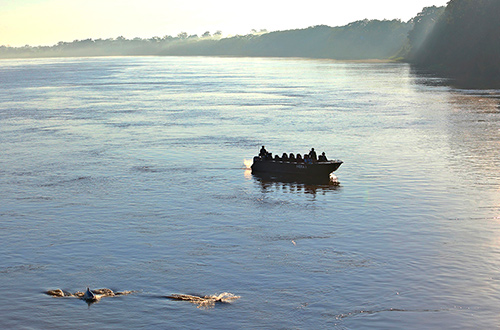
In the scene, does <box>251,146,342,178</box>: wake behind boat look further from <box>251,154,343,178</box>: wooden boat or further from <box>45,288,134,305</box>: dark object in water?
<box>45,288,134,305</box>: dark object in water

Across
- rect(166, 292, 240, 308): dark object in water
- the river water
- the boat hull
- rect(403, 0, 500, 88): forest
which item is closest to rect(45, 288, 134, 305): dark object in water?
the river water

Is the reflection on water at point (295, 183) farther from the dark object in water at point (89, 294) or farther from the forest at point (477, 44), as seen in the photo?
the forest at point (477, 44)

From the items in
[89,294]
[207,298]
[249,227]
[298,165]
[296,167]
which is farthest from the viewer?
[296,167]

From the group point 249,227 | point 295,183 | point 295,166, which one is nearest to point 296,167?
point 295,166

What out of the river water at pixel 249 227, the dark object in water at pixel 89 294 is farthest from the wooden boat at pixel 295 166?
the dark object in water at pixel 89 294

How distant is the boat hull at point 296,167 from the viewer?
5641 centimetres

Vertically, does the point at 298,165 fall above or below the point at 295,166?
above

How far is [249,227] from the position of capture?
43406mm

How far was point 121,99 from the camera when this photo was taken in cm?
14088

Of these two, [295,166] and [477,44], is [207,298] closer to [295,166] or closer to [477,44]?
[295,166]

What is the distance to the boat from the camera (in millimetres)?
56500

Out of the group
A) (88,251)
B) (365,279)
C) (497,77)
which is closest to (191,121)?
(88,251)

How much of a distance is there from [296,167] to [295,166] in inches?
5.9

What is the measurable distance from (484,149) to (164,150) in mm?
34366
